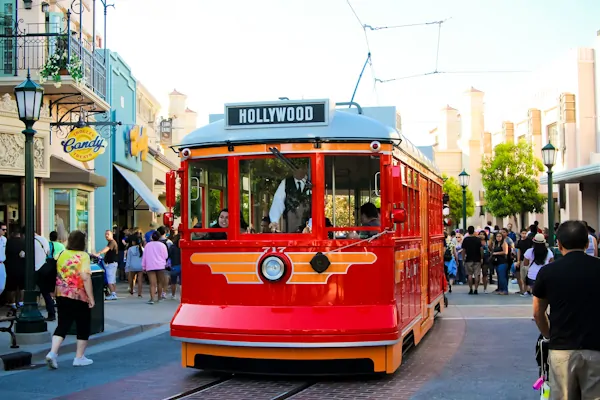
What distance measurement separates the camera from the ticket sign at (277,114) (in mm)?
8500

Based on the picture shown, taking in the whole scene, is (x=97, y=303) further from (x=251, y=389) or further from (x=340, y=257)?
(x=340, y=257)

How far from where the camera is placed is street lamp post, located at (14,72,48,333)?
38.3ft

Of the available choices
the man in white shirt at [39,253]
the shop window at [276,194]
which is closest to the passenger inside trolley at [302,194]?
the shop window at [276,194]

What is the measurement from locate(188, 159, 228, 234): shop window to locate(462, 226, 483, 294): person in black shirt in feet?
45.6

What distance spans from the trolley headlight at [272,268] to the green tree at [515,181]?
117ft

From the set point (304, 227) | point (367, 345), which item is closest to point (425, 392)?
point (367, 345)

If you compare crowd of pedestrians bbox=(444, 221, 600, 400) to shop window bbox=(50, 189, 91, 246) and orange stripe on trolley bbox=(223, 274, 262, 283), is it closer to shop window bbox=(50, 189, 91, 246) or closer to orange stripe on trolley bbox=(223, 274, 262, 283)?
orange stripe on trolley bbox=(223, 274, 262, 283)

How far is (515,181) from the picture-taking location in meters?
42.1

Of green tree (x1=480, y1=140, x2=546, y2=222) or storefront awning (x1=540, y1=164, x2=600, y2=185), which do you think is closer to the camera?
storefront awning (x1=540, y1=164, x2=600, y2=185)

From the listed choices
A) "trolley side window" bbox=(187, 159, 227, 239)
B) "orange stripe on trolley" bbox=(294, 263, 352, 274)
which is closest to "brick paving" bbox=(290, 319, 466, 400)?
"orange stripe on trolley" bbox=(294, 263, 352, 274)

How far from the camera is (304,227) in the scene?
27.5ft

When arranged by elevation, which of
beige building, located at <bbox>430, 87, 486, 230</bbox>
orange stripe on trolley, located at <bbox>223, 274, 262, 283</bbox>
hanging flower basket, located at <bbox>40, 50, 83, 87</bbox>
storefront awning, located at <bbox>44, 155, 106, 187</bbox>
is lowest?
orange stripe on trolley, located at <bbox>223, 274, 262, 283</bbox>

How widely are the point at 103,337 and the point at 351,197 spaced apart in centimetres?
612

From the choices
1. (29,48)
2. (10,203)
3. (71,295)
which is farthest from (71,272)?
(29,48)
